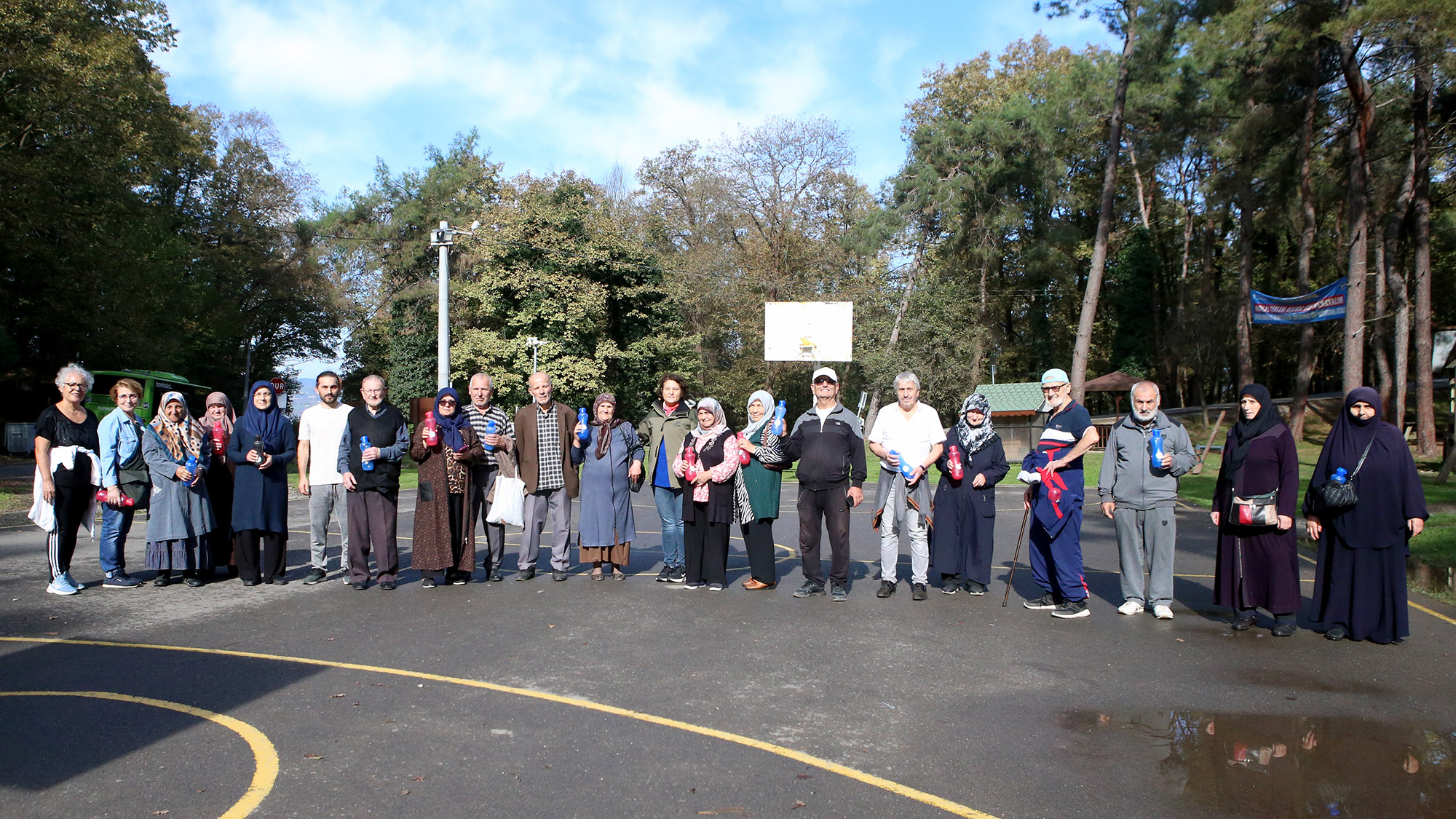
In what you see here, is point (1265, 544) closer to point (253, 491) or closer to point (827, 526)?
point (827, 526)

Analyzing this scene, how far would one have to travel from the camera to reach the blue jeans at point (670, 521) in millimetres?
9078

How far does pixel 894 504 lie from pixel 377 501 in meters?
4.72

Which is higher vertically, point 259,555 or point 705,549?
point 705,549

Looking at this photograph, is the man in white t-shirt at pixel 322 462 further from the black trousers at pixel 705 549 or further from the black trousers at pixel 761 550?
the black trousers at pixel 761 550

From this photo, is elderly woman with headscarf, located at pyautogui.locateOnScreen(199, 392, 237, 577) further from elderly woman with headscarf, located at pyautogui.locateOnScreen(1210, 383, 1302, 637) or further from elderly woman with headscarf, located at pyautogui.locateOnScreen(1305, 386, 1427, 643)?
elderly woman with headscarf, located at pyautogui.locateOnScreen(1305, 386, 1427, 643)

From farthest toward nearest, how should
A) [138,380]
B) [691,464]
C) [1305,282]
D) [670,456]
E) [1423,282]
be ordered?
1. [138,380]
2. [1305,282]
3. [1423,282]
4. [670,456]
5. [691,464]

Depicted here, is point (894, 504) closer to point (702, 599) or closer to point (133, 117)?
point (702, 599)

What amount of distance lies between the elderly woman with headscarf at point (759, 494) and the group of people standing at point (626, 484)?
2 cm

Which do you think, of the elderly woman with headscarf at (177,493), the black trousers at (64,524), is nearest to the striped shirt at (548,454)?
Answer: the elderly woman with headscarf at (177,493)

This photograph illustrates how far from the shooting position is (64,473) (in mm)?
8422

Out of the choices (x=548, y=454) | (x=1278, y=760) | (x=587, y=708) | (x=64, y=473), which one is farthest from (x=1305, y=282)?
(x=64, y=473)

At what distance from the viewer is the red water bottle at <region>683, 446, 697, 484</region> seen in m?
8.70

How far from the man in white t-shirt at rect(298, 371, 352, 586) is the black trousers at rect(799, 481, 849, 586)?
14.4 ft

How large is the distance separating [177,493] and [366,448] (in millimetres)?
1830
